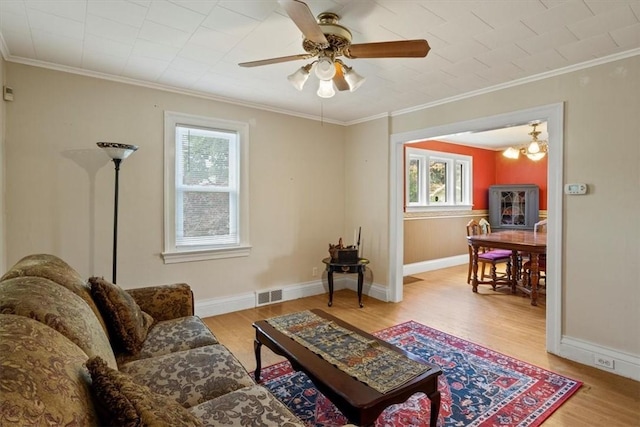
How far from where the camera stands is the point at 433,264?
634cm

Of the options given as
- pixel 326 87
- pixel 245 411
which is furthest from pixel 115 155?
pixel 245 411

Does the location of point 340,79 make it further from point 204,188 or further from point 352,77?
point 204,188

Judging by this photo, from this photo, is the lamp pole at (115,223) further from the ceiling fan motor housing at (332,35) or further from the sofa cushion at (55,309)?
the ceiling fan motor housing at (332,35)

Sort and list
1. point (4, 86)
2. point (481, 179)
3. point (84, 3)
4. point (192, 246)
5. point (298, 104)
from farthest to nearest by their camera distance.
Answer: point (481, 179) → point (298, 104) → point (192, 246) → point (4, 86) → point (84, 3)

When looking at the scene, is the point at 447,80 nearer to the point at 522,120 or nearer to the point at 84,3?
the point at 522,120

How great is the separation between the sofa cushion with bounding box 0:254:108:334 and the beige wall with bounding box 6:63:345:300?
1.28 meters

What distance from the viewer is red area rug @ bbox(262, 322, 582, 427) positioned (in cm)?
204

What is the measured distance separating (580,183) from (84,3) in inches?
146

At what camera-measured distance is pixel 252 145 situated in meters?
4.05

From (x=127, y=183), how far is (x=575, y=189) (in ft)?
13.1

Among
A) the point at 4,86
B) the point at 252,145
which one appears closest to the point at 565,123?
the point at 252,145

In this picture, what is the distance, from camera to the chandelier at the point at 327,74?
2.00 meters

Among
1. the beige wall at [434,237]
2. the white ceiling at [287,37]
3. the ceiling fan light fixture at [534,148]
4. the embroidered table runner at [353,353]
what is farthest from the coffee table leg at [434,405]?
the ceiling fan light fixture at [534,148]

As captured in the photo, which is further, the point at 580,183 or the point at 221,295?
the point at 221,295
